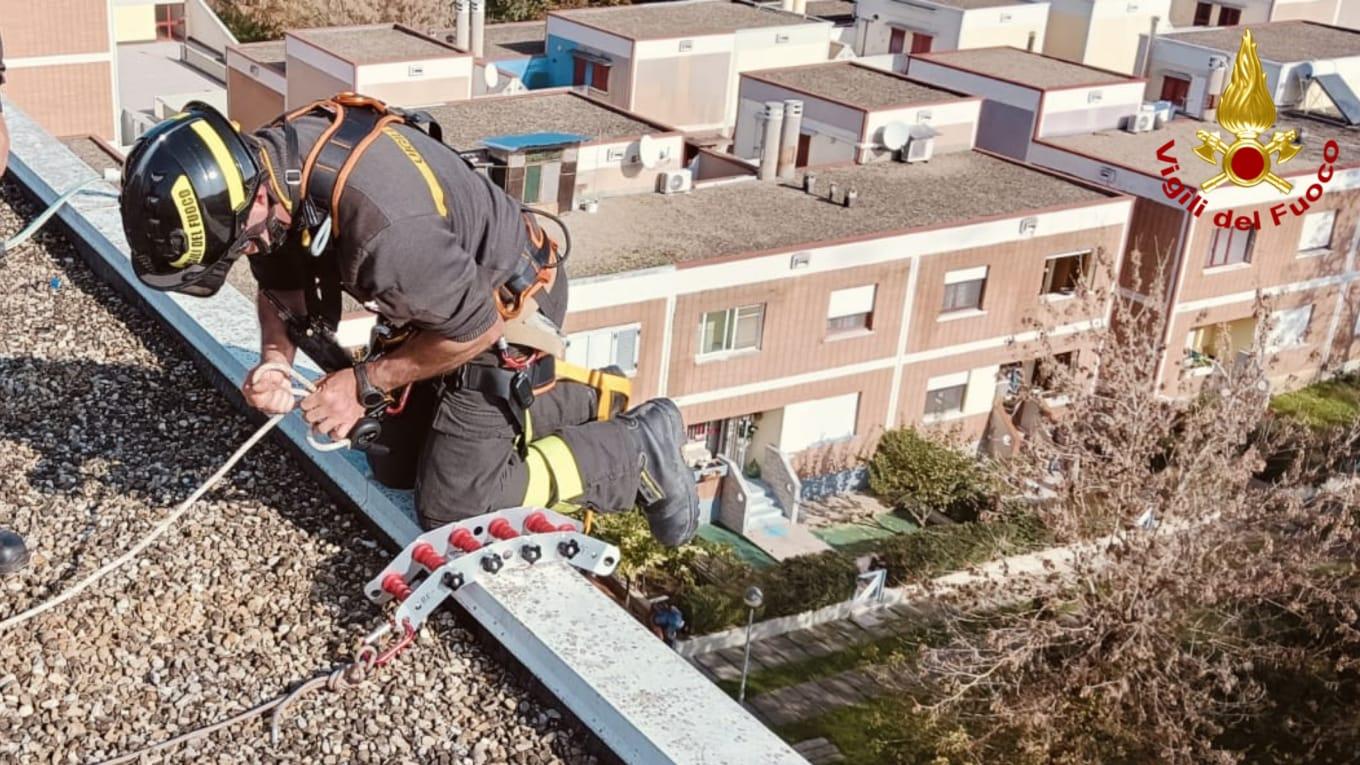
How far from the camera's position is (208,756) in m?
5.35

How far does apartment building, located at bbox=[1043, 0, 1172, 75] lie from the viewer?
1708 inches

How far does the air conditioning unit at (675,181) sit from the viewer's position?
28.1 m

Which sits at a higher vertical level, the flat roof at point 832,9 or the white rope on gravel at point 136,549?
the white rope on gravel at point 136,549

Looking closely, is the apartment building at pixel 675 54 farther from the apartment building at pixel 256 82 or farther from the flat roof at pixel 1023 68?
the apartment building at pixel 256 82

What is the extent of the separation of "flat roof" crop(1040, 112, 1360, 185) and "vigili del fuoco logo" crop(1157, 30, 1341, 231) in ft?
0.59

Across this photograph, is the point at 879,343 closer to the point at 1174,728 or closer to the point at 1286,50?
the point at 1174,728

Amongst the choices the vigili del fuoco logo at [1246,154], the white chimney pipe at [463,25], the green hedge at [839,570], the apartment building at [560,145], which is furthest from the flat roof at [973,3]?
the green hedge at [839,570]

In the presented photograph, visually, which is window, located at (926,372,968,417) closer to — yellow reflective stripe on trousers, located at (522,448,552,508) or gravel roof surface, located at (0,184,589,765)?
gravel roof surface, located at (0,184,589,765)

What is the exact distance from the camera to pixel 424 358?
589 centimetres

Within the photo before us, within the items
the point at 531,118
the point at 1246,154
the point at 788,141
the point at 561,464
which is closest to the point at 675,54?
the point at 531,118

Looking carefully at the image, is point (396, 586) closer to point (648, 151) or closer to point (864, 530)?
point (864, 530)

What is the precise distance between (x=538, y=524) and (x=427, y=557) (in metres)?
0.49

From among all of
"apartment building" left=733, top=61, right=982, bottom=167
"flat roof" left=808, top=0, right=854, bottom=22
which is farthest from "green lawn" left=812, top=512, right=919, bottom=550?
"flat roof" left=808, top=0, right=854, bottom=22

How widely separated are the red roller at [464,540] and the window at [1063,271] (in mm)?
24593
